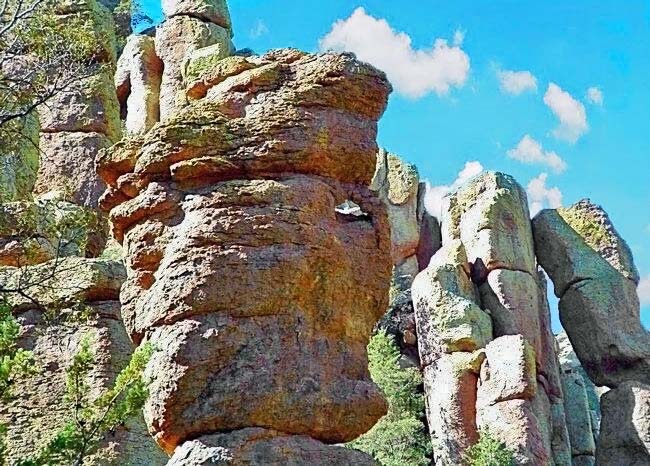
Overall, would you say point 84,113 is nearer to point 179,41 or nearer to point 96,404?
point 179,41

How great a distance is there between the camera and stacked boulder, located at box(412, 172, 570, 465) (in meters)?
16.3

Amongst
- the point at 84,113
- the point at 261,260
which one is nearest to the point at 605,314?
the point at 84,113

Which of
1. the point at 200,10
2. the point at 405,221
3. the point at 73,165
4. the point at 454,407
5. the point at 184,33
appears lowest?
the point at 454,407

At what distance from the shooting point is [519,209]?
65.2 feet

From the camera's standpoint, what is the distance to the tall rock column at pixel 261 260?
6.30 meters

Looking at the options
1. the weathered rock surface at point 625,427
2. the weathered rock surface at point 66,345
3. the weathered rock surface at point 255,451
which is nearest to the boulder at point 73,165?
the weathered rock surface at point 66,345

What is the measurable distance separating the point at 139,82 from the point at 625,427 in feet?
42.7

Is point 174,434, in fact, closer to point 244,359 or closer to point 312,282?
point 244,359

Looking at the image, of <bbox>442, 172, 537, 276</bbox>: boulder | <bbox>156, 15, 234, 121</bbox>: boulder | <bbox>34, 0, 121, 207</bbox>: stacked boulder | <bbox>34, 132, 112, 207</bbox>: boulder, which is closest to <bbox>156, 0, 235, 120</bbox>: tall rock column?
<bbox>156, 15, 234, 121</bbox>: boulder

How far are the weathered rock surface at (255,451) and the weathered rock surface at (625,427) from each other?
39.7 ft

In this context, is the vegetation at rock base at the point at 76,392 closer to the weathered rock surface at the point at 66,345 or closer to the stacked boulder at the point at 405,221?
the weathered rock surface at the point at 66,345

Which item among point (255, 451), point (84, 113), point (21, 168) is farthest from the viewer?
point (84, 113)

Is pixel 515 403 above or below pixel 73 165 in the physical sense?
below

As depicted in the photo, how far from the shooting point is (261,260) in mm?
6547
